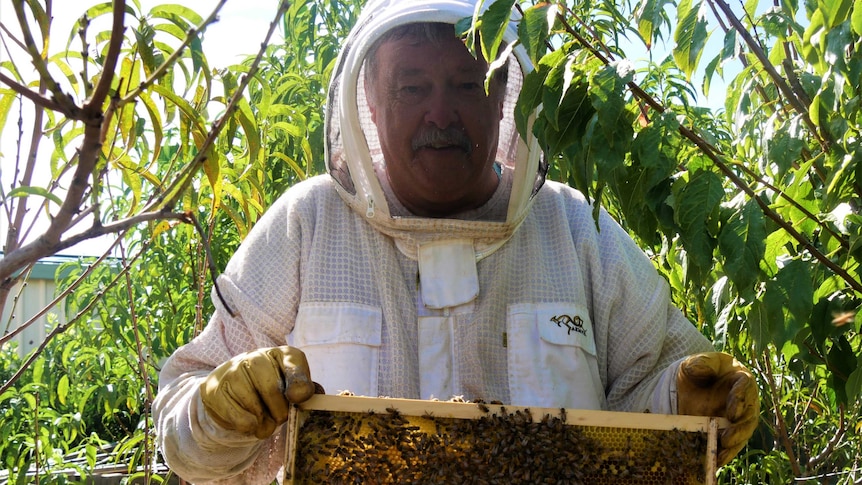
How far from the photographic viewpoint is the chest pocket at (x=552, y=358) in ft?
8.46

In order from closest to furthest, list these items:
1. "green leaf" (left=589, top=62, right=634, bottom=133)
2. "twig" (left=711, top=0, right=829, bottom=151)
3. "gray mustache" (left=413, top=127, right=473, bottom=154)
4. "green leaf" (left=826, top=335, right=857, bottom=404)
→ 1. "green leaf" (left=589, top=62, right=634, bottom=133)
2. "twig" (left=711, top=0, right=829, bottom=151)
3. "green leaf" (left=826, top=335, right=857, bottom=404)
4. "gray mustache" (left=413, top=127, right=473, bottom=154)

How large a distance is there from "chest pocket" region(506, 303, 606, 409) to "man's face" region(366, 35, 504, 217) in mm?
411

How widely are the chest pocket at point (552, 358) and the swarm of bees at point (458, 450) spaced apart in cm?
49

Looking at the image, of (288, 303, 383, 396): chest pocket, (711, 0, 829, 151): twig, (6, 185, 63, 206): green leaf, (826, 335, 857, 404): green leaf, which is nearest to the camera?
(6, 185, 63, 206): green leaf

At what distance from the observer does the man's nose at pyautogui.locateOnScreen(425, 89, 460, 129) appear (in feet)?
8.73

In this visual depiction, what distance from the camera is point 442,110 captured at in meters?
2.67

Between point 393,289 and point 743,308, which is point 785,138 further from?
point 393,289

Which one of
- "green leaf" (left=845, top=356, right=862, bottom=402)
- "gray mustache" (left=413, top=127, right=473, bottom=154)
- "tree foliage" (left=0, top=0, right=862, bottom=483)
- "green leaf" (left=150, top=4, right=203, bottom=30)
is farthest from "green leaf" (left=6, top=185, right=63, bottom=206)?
"green leaf" (left=845, top=356, right=862, bottom=402)

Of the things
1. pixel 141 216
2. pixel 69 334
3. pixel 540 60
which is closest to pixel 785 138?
pixel 540 60

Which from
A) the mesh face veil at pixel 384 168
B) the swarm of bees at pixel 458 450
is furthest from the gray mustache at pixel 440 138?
the swarm of bees at pixel 458 450

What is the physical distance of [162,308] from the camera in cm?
445

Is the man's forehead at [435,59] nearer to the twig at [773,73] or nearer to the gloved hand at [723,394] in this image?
the twig at [773,73]

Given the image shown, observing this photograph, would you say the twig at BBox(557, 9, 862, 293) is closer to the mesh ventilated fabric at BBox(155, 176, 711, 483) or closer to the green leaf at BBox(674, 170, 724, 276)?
the green leaf at BBox(674, 170, 724, 276)

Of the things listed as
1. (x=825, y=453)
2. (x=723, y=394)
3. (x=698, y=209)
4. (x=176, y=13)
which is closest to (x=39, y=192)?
(x=176, y=13)
